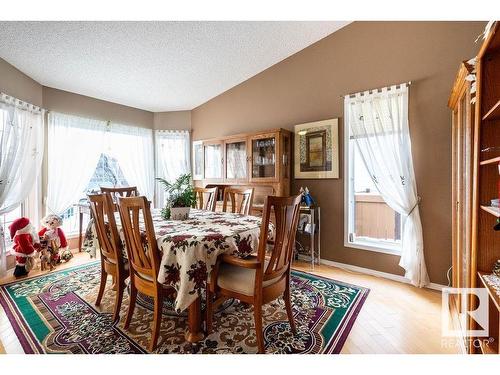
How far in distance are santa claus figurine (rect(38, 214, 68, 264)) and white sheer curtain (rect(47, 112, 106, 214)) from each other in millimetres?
459

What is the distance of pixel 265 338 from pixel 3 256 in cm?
284

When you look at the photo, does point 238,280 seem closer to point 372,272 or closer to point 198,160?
point 372,272

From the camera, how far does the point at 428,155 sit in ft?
7.64

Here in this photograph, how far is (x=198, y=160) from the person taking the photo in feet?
14.4

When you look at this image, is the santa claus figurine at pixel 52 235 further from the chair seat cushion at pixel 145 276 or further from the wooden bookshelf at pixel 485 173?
the wooden bookshelf at pixel 485 173

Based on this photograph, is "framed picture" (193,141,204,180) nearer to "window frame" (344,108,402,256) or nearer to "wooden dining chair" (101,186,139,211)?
"wooden dining chair" (101,186,139,211)

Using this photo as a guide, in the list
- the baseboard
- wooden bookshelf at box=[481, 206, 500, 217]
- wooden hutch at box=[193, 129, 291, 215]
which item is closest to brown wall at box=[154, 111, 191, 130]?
wooden hutch at box=[193, 129, 291, 215]

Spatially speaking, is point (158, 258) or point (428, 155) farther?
point (428, 155)

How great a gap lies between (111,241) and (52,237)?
172 cm

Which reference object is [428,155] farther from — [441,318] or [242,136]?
[242,136]

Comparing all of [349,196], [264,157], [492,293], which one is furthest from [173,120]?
[492,293]
